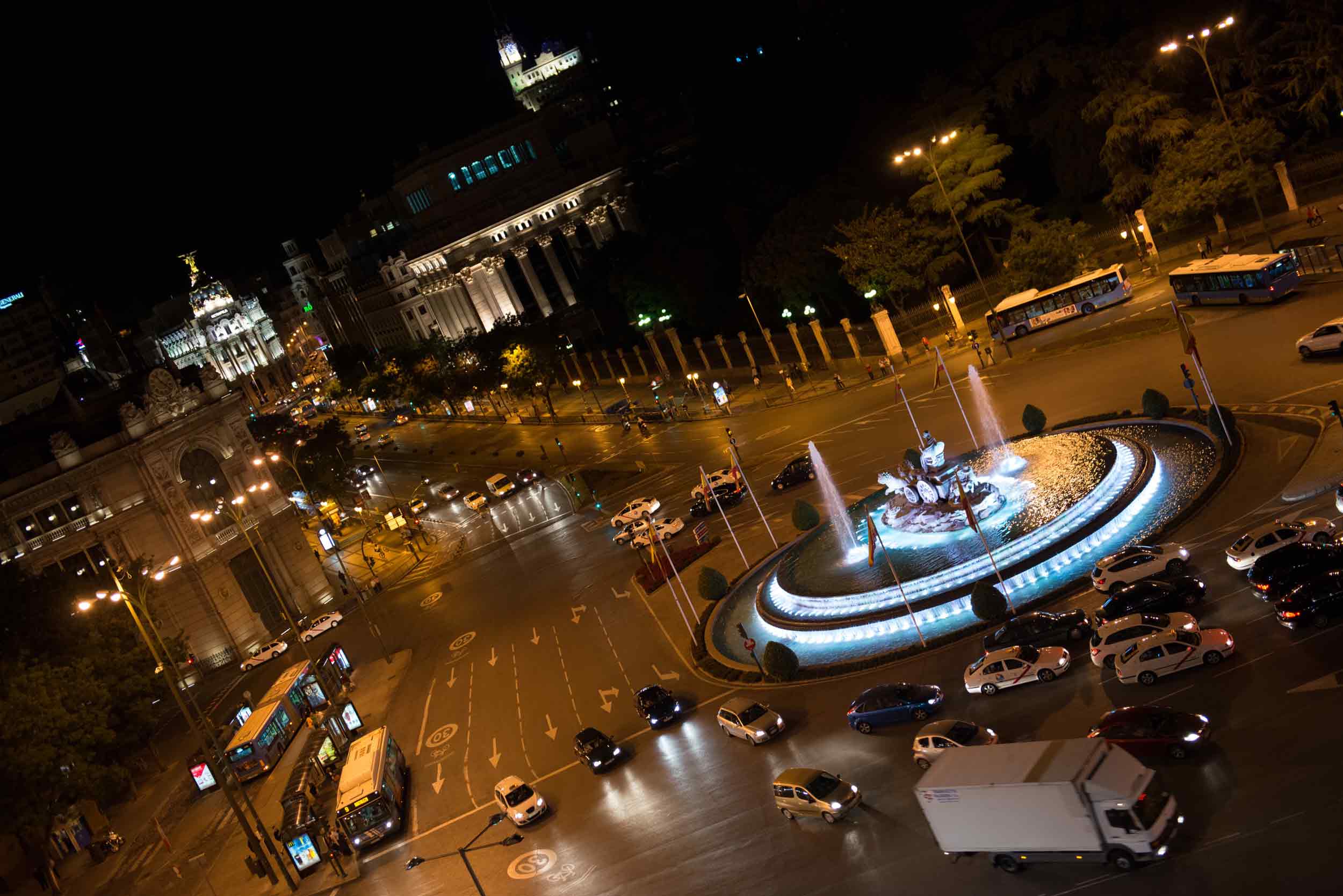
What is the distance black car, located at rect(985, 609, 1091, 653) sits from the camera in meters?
31.3

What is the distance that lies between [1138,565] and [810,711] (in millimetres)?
11379

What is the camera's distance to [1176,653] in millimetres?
27250

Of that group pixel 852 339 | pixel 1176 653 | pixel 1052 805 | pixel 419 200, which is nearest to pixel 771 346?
pixel 852 339

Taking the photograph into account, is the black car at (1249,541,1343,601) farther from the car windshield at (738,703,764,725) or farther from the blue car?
the car windshield at (738,703,764,725)

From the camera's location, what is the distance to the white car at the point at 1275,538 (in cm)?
2998

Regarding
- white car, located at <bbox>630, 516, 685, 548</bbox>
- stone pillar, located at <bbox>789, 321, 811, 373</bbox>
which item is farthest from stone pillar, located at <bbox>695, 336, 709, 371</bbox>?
white car, located at <bbox>630, 516, 685, 548</bbox>

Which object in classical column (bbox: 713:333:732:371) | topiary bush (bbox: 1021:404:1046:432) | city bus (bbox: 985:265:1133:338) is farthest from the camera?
classical column (bbox: 713:333:732:371)

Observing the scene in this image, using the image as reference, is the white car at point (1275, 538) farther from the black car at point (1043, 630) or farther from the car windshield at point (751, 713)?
the car windshield at point (751, 713)

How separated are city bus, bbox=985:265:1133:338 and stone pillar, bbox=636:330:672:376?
140 feet

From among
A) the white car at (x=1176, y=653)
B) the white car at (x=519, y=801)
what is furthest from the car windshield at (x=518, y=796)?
the white car at (x=1176, y=653)

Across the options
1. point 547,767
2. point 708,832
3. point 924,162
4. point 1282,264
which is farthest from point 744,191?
point 708,832

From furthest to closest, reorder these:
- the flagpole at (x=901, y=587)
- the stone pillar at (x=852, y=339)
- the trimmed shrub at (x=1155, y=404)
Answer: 1. the stone pillar at (x=852, y=339)
2. the trimmed shrub at (x=1155, y=404)
3. the flagpole at (x=901, y=587)

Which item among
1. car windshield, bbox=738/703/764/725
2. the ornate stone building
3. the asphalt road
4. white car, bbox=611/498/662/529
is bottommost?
the asphalt road

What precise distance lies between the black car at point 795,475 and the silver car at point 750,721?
80.4 feet
